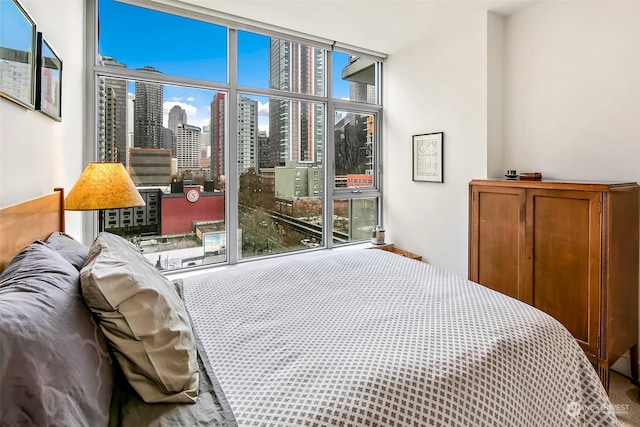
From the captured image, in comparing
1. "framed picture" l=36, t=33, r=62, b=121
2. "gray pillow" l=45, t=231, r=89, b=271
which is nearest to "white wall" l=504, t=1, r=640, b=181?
"gray pillow" l=45, t=231, r=89, b=271

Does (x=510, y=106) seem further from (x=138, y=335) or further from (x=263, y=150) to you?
(x=138, y=335)

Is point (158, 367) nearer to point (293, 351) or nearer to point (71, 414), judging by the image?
point (71, 414)

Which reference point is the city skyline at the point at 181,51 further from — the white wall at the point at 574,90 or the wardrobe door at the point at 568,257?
the wardrobe door at the point at 568,257

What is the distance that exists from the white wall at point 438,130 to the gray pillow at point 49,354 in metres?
3.00

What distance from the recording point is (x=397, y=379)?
96 cm

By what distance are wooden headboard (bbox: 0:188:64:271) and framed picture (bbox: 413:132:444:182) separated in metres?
3.00

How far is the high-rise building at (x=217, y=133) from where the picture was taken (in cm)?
308

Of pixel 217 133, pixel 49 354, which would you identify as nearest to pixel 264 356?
pixel 49 354

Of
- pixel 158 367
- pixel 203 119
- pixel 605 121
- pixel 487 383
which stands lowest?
pixel 487 383

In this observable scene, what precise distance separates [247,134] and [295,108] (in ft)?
2.06

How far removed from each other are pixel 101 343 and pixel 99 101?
2455 mm

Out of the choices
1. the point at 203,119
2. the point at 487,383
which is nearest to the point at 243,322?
the point at 487,383

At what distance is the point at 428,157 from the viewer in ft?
11.3

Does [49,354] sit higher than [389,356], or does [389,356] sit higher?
[49,354]
